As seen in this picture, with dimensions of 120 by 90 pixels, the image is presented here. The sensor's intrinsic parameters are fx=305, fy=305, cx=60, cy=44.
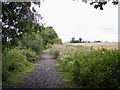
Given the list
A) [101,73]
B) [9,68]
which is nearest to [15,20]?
[101,73]

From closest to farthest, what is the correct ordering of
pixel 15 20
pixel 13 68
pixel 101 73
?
pixel 101 73 < pixel 15 20 < pixel 13 68

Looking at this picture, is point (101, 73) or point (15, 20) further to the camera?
point (15, 20)

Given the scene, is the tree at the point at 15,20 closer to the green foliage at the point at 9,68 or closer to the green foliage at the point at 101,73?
the green foliage at the point at 9,68

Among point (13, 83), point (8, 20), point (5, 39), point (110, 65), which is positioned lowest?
point (13, 83)

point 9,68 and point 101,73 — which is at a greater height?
point 101,73

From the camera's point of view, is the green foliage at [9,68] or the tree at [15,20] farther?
the green foliage at [9,68]

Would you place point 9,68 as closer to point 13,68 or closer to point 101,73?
point 13,68

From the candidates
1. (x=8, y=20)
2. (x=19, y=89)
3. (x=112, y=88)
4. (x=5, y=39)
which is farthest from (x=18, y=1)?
(x=112, y=88)

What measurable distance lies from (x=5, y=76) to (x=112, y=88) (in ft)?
14.8

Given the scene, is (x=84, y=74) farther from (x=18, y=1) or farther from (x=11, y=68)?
(x=11, y=68)

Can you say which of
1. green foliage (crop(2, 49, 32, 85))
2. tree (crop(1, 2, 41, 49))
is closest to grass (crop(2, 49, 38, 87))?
green foliage (crop(2, 49, 32, 85))

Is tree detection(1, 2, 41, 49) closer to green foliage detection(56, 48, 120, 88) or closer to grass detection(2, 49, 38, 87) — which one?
grass detection(2, 49, 38, 87)

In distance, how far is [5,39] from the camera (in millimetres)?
11570

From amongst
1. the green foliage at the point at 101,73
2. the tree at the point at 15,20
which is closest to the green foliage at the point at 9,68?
the tree at the point at 15,20
